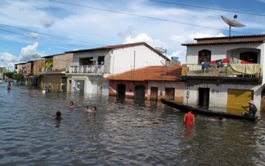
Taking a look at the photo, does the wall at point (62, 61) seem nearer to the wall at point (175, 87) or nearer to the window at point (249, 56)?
the wall at point (175, 87)

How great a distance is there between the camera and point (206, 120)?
68.9ft

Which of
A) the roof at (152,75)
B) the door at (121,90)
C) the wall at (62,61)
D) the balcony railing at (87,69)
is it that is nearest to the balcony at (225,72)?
the roof at (152,75)

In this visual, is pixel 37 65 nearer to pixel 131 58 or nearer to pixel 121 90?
pixel 131 58

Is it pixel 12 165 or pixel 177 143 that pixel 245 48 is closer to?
pixel 177 143

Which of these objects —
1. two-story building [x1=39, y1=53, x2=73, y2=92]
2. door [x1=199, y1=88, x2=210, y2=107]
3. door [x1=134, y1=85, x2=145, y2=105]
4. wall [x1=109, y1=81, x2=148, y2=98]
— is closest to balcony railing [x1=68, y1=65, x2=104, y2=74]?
wall [x1=109, y1=81, x2=148, y2=98]

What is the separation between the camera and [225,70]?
94.7 ft

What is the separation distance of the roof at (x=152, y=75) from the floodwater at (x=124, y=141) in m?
15.9

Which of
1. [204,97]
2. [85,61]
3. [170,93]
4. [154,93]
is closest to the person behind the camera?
[204,97]

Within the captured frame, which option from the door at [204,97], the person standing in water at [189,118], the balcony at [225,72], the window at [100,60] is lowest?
the person standing in water at [189,118]

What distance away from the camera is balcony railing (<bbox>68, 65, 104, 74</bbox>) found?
44.9 m

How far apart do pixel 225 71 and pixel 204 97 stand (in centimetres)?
374

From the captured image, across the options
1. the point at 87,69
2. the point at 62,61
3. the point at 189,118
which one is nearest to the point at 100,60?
the point at 87,69

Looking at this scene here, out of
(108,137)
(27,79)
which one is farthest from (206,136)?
(27,79)

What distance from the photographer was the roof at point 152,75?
35.9m
